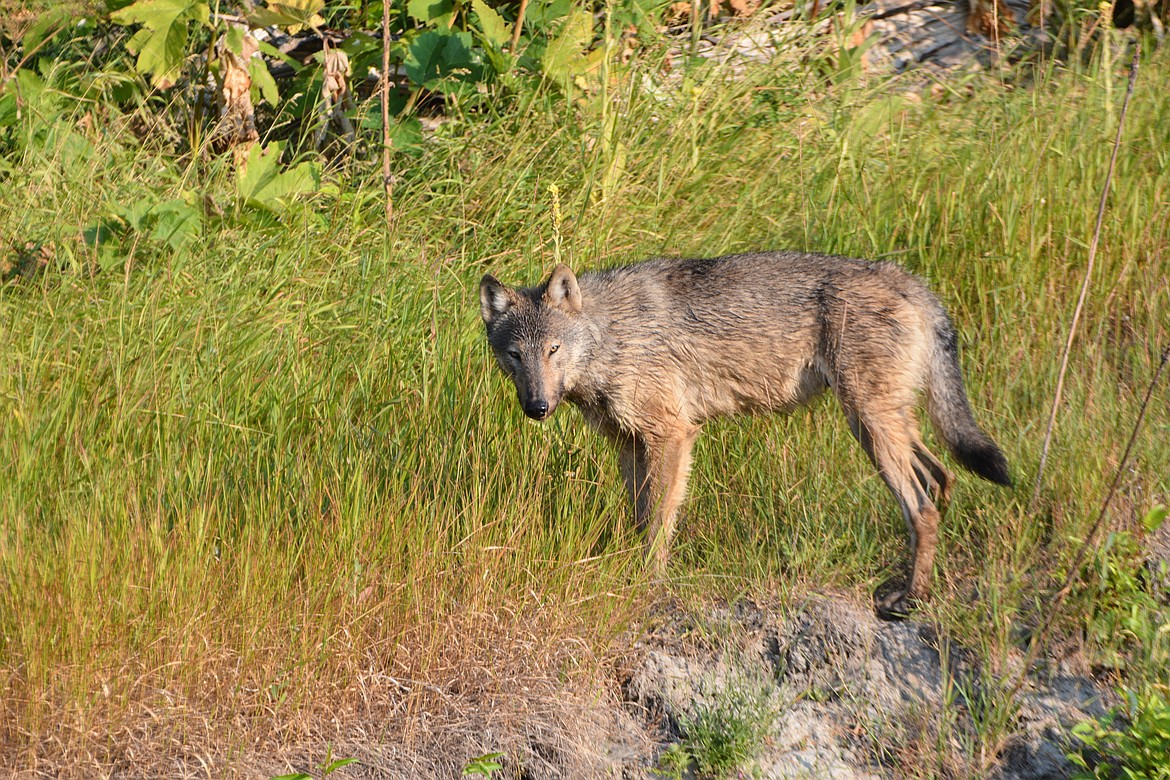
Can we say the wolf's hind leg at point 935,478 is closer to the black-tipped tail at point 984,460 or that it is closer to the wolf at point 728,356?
the wolf at point 728,356

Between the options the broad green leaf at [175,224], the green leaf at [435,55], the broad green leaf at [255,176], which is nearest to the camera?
the broad green leaf at [175,224]

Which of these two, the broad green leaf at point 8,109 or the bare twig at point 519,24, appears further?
the bare twig at point 519,24

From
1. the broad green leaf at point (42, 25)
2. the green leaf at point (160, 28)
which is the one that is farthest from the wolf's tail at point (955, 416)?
the broad green leaf at point (42, 25)

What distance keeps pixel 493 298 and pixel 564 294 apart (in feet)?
1.11

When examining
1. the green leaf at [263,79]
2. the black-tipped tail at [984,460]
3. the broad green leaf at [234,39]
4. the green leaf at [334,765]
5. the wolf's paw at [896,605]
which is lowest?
the green leaf at [334,765]

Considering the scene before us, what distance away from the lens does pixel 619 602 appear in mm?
4641

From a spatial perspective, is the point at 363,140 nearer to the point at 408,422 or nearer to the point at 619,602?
the point at 408,422

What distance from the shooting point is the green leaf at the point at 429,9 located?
7.28m

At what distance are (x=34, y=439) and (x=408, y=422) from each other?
150 centimetres

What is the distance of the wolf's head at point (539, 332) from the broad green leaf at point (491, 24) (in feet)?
7.74

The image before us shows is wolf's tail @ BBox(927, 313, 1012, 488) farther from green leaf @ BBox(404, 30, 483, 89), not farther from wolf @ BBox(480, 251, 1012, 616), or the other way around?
green leaf @ BBox(404, 30, 483, 89)

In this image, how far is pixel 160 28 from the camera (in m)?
6.60

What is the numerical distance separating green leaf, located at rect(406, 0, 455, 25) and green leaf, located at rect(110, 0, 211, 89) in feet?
4.00

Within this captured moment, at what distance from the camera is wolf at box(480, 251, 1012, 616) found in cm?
504
